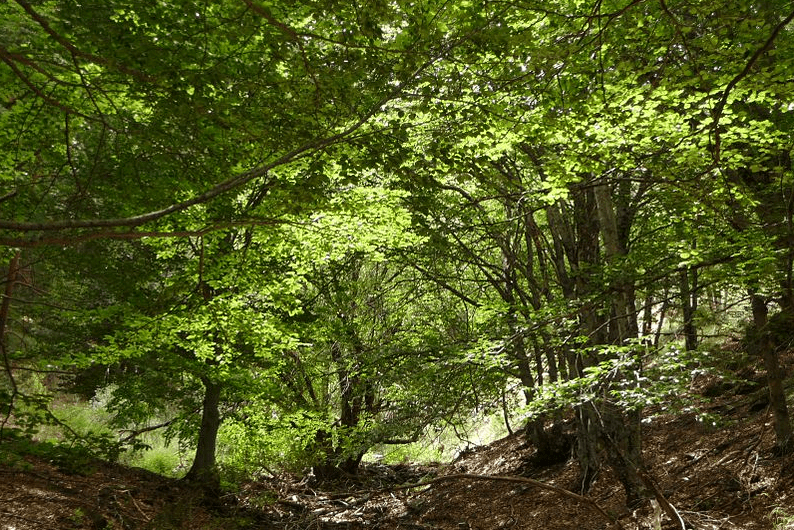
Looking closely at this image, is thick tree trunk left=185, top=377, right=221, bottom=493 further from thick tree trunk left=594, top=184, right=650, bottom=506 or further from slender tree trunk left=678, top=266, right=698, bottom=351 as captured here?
slender tree trunk left=678, top=266, right=698, bottom=351

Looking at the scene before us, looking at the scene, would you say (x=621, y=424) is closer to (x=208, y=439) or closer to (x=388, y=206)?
(x=388, y=206)

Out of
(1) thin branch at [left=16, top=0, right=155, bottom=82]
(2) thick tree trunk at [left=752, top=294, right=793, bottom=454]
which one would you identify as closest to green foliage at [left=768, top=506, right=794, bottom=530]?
(2) thick tree trunk at [left=752, top=294, right=793, bottom=454]

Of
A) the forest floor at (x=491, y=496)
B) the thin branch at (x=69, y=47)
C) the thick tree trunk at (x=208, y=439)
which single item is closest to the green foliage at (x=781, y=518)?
the forest floor at (x=491, y=496)

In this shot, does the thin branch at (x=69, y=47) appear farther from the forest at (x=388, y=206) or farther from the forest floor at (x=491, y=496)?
the forest floor at (x=491, y=496)

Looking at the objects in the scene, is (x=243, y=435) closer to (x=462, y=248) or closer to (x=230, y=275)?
(x=230, y=275)

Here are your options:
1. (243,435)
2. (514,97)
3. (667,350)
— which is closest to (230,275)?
(243,435)

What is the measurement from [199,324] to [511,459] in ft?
30.3

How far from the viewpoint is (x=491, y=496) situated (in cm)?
1167

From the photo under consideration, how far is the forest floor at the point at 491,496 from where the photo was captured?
278 inches

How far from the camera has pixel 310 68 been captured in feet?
14.7

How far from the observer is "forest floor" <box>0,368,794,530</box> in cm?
707

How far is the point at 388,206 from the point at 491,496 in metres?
6.65

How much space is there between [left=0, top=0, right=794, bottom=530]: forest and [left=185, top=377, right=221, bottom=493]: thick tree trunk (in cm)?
7

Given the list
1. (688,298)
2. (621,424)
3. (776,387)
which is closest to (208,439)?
(621,424)
